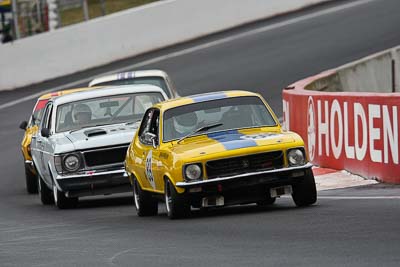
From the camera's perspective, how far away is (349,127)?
16641 millimetres

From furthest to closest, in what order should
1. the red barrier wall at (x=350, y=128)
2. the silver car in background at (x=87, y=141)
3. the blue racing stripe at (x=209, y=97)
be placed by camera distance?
the silver car in background at (x=87, y=141)
the red barrier wall at (x=350, y=128)
the blue racing stripe at (x=209, y=97)

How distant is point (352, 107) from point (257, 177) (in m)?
3.92

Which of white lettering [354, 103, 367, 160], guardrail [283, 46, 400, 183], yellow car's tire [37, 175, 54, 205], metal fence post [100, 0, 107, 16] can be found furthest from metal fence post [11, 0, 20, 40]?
white lettering [354, 103, 367, 160]

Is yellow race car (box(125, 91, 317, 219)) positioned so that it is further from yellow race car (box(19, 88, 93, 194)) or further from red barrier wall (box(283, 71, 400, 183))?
yellow race car (box(19, 88, 93, 194))

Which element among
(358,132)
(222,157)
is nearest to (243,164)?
(222,157)

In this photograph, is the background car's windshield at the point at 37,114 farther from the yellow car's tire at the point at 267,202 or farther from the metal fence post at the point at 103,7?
the metal fence post at the point at 103,7

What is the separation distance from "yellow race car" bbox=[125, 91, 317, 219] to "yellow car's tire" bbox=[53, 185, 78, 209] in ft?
9.44

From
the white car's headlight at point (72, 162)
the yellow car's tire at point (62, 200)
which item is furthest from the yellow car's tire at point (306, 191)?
the yellow car's tire at point (62, 200)

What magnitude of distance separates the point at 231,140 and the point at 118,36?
22.3 meters

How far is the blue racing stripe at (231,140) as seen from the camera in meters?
13.0

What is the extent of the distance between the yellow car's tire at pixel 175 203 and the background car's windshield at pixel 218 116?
2.30 feet

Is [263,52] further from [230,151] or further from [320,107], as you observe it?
[230,151]

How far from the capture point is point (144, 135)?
14.6 meters

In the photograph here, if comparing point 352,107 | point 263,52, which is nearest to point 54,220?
point 352,107
